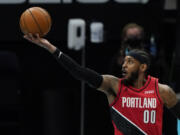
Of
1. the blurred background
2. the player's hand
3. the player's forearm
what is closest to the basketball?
the player's hand

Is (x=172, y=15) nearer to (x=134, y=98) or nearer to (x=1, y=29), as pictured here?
(x=1, y=29)

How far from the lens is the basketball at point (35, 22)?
219 inches

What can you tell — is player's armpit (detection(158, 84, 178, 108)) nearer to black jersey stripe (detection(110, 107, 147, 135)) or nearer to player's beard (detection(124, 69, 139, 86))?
player's beard (detection(124, 69, 139, 86))

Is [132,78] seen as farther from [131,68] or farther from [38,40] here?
[38,40]

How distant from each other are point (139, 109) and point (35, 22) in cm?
137

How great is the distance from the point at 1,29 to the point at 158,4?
8.02ft

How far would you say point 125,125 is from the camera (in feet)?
18.3

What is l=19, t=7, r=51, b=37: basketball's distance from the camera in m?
5.57

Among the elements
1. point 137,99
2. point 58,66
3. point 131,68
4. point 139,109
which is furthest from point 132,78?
point 58,66

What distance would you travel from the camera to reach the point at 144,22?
8469mm

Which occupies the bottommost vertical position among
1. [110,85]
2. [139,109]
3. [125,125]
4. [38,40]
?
[125,125]

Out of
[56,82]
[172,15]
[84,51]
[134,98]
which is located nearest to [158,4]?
[172,15]

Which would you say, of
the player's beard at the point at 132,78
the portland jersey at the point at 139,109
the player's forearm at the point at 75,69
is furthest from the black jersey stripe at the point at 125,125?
the player's forearm at the point at 75,69

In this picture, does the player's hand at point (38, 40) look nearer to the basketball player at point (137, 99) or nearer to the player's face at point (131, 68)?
the basketball player at point (137, 99)
